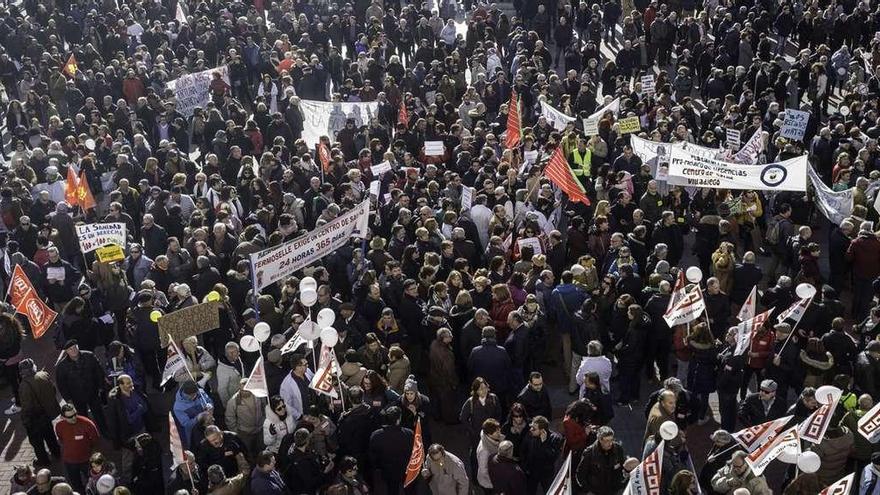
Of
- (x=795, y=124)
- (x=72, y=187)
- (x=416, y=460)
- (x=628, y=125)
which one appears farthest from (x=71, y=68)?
(x=416, y=460)

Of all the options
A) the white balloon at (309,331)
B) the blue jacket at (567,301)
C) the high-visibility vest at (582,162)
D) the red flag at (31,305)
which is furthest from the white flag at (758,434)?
the red flag at (31,305)

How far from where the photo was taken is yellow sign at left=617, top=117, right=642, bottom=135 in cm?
1936

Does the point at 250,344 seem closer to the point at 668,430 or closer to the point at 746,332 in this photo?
the point at 668,430

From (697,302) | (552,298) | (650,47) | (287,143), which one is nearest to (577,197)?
(552,298)

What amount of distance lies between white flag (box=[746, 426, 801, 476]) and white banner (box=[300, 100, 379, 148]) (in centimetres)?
1300

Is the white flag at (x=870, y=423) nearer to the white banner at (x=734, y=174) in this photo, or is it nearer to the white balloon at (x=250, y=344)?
the white banner at (x=734, y=174)

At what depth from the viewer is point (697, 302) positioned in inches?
496

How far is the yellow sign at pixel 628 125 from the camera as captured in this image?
19359 millimetres

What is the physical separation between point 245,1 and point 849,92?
56.0 ft

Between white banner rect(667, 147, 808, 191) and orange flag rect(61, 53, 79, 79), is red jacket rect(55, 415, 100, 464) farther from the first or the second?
orange flag rect(61, 53, 79, 79)

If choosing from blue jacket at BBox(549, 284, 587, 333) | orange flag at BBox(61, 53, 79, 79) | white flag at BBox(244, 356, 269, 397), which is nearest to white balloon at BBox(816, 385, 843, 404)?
blue jacket at BBox(549, 284, 587, 333)

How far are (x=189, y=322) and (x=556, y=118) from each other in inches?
379

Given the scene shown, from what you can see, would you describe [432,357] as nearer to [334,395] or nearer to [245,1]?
[334,395]

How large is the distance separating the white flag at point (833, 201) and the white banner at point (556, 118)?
4879mm
